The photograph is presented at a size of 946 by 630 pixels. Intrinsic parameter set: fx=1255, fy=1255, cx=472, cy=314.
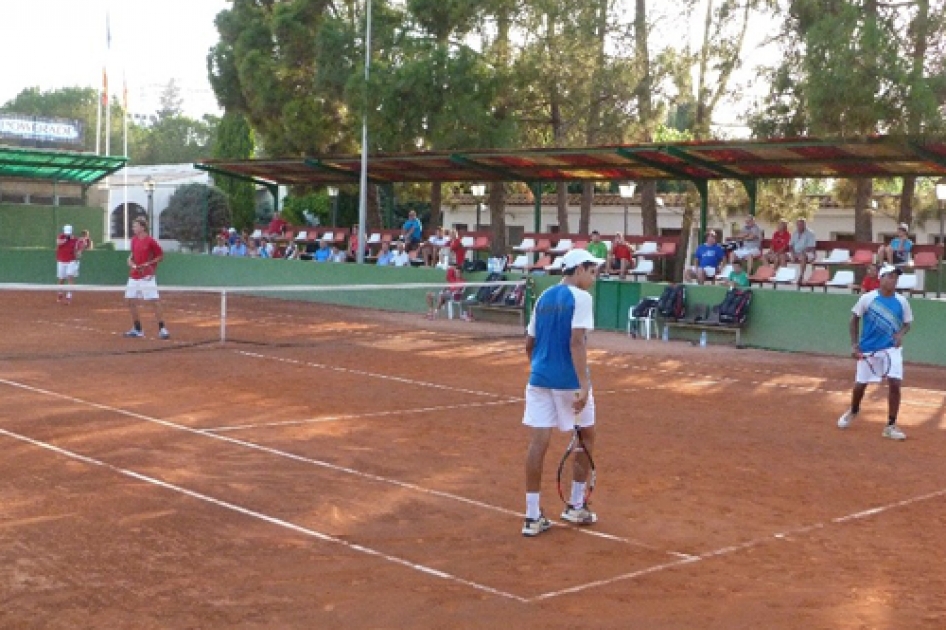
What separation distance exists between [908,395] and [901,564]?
10.3 meters

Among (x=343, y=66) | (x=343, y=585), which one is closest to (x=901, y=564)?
(x=343, y=585)

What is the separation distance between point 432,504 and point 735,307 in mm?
15990

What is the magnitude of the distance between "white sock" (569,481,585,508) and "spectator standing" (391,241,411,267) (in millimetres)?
24190

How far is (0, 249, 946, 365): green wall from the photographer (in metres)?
23.3

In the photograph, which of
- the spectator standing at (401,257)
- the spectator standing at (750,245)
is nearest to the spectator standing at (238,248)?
the spectator standing at (401,257)

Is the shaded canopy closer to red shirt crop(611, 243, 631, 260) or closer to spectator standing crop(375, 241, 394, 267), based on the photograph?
red shirt crop(611, 243, 631, 260)

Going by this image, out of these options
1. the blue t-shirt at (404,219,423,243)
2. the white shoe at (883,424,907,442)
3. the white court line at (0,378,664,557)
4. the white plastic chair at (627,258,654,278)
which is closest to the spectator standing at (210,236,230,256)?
the blue t-shirt at (404,219,423,243)

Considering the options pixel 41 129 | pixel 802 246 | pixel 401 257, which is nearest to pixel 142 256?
pixel 401 257

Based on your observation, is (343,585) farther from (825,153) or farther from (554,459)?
(825,153)

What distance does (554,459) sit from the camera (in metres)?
11.9

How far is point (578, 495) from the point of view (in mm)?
9281

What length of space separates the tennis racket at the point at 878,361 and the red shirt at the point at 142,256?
12766mm

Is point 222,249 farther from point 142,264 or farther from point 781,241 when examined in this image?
point 781,241

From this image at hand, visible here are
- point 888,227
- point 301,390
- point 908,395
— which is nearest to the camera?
point 301,390
